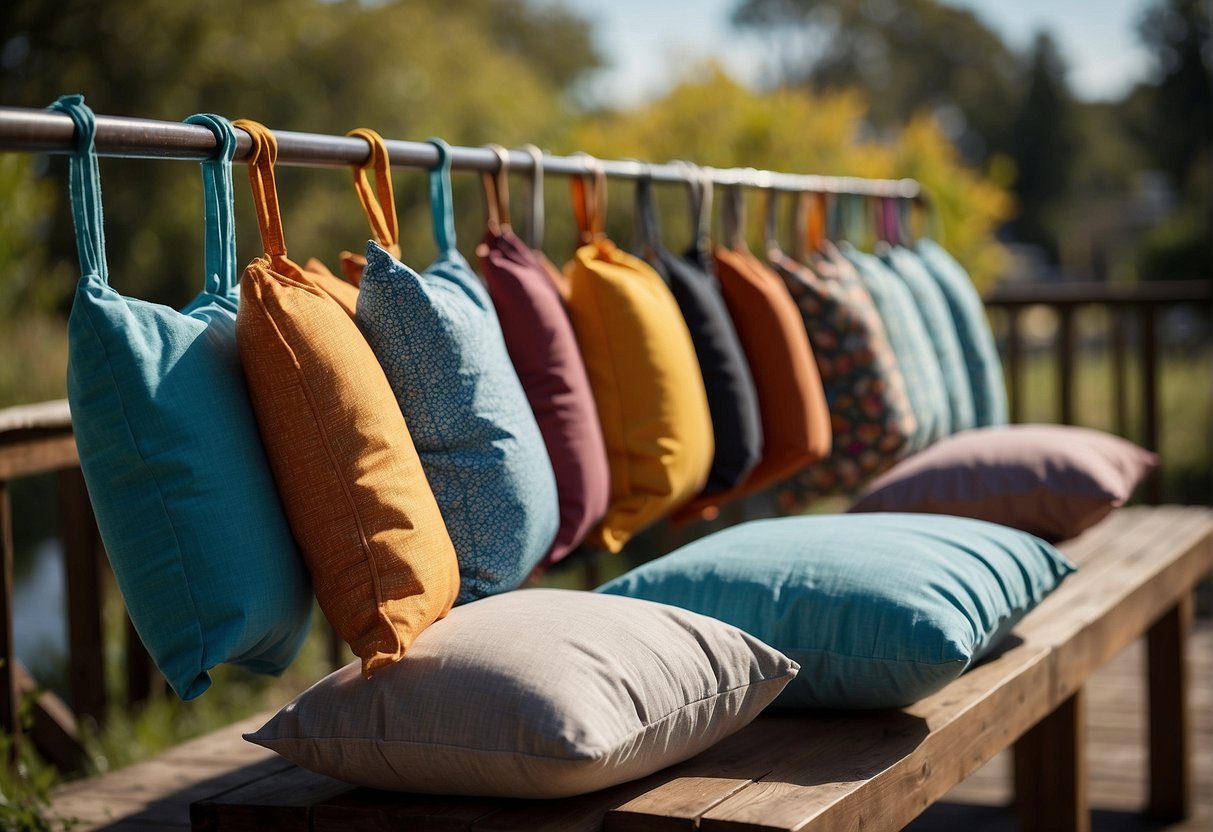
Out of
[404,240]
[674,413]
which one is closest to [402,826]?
[674,413]

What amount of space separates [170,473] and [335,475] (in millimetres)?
141

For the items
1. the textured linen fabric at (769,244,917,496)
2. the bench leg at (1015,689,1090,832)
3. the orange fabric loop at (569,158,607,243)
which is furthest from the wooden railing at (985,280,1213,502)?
the orange fabric loop at (569,158,607,243)

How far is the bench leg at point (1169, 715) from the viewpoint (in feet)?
8.95

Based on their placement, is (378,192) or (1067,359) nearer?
(378,192)

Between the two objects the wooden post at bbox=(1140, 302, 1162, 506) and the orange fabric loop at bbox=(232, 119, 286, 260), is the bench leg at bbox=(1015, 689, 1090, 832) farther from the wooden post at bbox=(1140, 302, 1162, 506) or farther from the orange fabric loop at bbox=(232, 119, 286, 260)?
the wooden post at bbox=(1140, 302, 1162, 506)

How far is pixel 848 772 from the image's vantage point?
4.28ft

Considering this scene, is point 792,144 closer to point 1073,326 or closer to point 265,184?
point 1073,326

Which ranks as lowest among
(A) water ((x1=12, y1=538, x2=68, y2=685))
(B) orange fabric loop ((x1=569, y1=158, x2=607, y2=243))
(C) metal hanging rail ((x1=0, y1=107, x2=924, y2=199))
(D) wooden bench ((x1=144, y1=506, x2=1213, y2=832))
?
(A) water ((x1=12, y1=538, x2=68, y2=685))

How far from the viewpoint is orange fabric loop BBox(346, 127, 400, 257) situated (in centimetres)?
149

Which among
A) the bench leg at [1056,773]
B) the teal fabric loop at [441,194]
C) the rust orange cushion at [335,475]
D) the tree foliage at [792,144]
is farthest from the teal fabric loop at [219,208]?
the tree foliage at [792,144]

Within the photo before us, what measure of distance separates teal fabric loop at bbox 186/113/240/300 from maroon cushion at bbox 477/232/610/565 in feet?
1.37

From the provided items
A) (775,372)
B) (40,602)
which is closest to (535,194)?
(775,372)

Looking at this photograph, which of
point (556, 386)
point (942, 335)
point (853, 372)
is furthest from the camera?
point (942, 335)

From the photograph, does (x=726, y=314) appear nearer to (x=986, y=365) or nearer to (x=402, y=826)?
(x=986, y=365)
